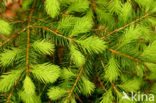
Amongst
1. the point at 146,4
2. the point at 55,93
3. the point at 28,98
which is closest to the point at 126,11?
the point at 146,4

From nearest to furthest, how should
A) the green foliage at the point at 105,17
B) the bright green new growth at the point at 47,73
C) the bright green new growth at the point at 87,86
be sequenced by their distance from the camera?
the bright green new growth at the point at 47,73 < the bright green new growth at the point at 87,86 < the green foliage at the point at 105,17

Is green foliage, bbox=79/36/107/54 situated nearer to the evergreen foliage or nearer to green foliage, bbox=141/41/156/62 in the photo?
the evergreen foliage

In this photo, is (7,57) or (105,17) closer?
(7,57)

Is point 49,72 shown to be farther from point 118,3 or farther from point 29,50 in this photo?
point 118,3

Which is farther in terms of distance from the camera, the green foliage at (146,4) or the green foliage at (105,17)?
the green foliage at (105,17)

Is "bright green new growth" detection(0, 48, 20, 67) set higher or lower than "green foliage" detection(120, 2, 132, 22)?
lower

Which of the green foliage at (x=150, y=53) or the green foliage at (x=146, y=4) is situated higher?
the green foliage at (x=146, y=4)

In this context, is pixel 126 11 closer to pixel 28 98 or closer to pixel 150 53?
pixel 150 53

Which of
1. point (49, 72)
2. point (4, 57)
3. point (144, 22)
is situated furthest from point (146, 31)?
point (4, 57)

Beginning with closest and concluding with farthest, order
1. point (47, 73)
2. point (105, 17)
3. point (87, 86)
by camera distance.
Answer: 1. point (47, 73)
2. point (87, 86)
3. point (105, 17)

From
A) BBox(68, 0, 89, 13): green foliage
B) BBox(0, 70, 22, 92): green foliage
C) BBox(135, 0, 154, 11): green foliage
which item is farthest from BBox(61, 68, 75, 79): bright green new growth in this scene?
BBox(135, 0, 154, 11): green foliage

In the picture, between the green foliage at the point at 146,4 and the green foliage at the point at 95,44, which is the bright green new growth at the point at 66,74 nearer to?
the green foliage at the point at 95,44

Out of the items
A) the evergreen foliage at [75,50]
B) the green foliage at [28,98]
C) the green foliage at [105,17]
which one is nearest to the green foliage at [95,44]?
the evergreen foliage at [75,50]
